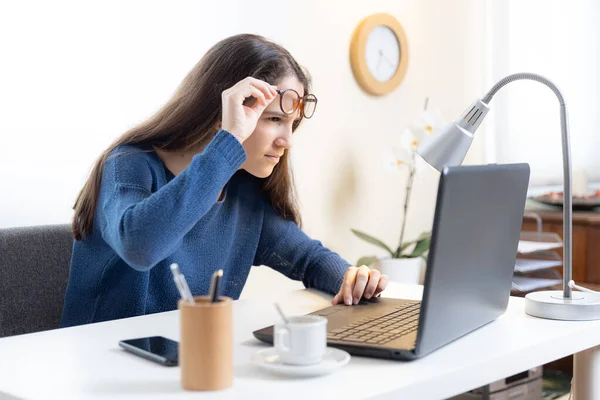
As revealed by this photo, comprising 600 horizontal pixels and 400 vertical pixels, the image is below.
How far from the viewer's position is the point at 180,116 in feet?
5.34

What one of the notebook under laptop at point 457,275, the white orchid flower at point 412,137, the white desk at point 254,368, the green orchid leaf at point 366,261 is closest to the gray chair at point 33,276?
the white desk at point 254,368

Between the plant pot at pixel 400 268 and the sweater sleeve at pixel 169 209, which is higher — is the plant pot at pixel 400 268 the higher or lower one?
the lower one

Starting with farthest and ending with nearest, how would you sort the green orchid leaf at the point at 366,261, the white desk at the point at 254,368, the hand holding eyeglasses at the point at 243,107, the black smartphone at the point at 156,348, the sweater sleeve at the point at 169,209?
the green orchid leaf at the point at 366,261 < the hand holding eyeglasses at the point at 243,107 < the sweater sleeve at the point at 169,209 < the black smartphone at the point at 156,348 < the white desk at the point at 254,368

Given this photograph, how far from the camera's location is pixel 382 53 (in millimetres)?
3113

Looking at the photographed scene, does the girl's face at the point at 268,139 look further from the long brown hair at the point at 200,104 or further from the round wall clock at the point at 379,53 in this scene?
the round wall clock at the point at 379,53

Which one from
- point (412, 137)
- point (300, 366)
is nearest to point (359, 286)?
point (300, 366)

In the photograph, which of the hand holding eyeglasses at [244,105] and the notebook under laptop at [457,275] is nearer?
the notebook under laptop at [457,275]

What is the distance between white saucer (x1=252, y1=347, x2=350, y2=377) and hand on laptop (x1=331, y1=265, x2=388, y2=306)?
0.40 metres

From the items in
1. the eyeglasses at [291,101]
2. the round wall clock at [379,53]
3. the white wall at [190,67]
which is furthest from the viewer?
the round wall clock at [379,53]

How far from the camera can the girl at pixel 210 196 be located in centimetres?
137

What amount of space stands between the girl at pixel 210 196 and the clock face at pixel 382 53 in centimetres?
136

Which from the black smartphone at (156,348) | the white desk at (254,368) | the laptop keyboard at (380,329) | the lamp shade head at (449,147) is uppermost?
the lamp shade head at (449,147)

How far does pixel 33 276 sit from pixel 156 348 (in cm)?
72

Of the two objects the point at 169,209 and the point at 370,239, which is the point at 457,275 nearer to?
the point at 169,209
